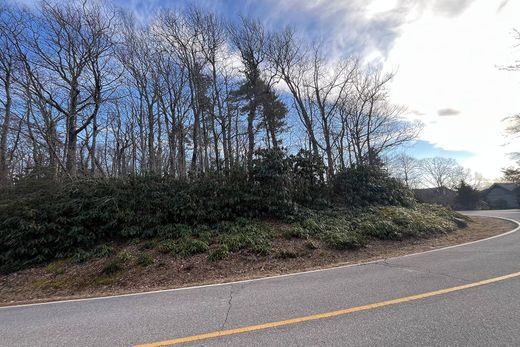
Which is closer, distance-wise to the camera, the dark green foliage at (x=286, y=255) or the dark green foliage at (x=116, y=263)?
the dark green foliage at (x=116, y=263)

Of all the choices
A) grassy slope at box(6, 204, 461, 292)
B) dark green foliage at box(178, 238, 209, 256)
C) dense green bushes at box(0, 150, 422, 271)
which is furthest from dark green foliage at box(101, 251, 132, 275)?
dark green foliage at box(178, 238, 209, 256)

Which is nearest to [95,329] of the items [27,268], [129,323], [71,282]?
[129,323]

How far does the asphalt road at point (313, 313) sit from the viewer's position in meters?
3.46

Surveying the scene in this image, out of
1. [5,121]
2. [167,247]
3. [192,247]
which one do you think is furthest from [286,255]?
[5,121]

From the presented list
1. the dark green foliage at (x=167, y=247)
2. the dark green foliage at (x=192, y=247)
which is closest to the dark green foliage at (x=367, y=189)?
the dark green foliage at (x=192, y=247)

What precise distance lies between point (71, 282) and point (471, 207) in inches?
2225

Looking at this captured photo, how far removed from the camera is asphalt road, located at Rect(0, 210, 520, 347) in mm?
3459

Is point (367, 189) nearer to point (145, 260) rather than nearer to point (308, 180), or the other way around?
point (308, 180)

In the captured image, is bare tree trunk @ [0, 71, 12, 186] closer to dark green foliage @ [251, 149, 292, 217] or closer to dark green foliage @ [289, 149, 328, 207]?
dark green foliage @ [251, 149, 292, 217]

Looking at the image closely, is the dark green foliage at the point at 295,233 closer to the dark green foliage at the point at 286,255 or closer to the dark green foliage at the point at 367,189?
the dark green foliage at the point at 286,255

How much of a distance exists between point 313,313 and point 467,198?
55228 millimetres

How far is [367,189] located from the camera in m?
16.7

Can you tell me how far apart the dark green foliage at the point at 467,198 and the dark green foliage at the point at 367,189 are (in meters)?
38.4

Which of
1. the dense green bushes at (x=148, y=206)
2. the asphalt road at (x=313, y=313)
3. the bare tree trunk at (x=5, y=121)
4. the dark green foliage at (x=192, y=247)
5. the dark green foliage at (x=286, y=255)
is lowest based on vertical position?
the asphalt road at (x=313, y=313)
